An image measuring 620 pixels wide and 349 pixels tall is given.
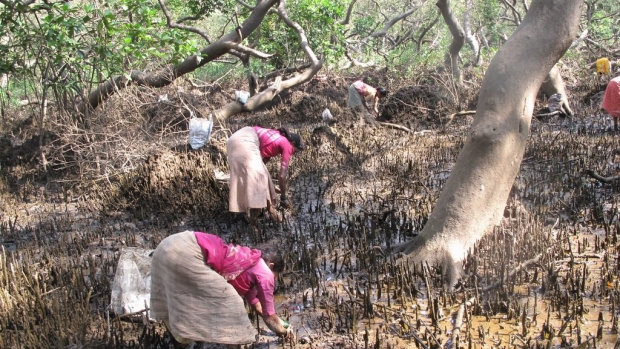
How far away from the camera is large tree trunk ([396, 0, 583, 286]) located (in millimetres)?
4199

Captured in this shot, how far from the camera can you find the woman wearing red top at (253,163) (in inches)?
211

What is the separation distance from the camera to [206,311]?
3213 millimetres

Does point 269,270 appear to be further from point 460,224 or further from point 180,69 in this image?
point 180,69

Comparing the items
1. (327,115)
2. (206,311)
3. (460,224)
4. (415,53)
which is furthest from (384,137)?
(415,53)

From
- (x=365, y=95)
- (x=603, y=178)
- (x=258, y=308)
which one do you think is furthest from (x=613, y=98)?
(x=258, y=308)

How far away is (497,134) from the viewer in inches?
165

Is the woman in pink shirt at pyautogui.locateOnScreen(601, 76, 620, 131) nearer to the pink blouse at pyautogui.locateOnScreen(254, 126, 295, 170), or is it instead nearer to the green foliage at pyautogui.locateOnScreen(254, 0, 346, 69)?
the pink blouse at pyautogui.locateOnScreen(254, 126, 295, 170)

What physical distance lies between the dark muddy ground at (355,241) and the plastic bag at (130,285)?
0.48 ft

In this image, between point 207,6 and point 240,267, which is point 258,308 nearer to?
point 240,267

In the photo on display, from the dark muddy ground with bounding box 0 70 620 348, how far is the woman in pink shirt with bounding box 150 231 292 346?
0.33 m

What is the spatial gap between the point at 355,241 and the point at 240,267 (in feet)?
6.41

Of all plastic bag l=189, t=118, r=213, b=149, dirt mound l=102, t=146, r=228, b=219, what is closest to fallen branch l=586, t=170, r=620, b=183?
dirt mound l=102, t=146, r=228, b=219

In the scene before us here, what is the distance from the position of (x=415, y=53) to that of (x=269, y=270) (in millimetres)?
15102

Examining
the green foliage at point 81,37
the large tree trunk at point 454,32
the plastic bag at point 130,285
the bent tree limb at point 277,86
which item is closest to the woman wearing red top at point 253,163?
the plastic bag at point 130,285
